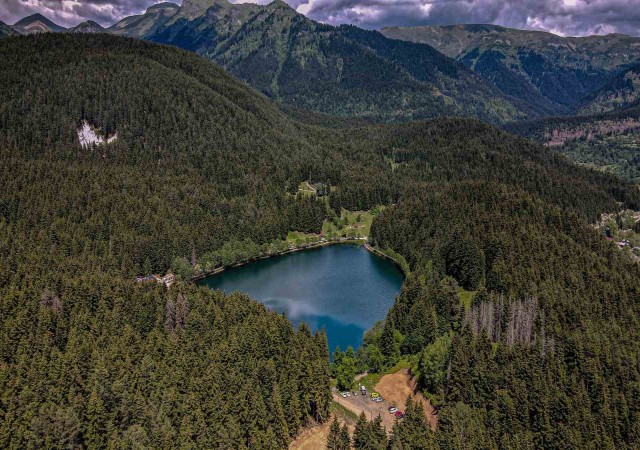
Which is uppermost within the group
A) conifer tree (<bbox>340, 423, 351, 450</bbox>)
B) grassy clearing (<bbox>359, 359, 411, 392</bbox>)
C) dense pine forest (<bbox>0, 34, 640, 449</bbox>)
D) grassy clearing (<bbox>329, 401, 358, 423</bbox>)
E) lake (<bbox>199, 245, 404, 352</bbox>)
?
dense pine forest (<bbox>0, 34, 640, 449</bbox>)

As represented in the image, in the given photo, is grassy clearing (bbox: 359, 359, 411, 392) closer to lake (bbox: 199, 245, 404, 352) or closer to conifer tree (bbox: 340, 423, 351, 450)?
lake (bbox: 199, 245, 404, 352)

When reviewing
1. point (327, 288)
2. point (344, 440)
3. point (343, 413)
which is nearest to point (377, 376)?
point (343, 413)

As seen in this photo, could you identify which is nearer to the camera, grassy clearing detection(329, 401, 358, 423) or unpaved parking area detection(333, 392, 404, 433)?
grassy clearing detection(329, 401, 358, 423)

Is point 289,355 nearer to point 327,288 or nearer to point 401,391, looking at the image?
point 401,391

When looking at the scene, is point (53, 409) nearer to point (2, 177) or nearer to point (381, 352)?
point (381, 352)

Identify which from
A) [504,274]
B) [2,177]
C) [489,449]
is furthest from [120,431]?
[2,177]

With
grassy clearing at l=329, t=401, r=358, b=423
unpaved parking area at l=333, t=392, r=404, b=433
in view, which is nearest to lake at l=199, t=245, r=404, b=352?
unpaved parking area at l=333, t=392, r=404, b=433
